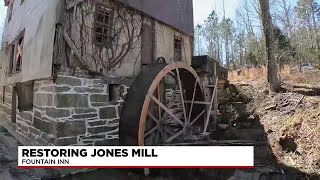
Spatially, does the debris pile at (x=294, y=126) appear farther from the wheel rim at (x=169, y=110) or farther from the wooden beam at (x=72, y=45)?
the wooden beam at (x=72, y=45)

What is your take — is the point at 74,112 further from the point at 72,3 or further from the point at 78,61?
the point at 72,3

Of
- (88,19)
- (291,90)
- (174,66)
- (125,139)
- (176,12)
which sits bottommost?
(125,139)

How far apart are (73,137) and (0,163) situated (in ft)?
4.16

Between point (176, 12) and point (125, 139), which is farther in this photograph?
point (176, 12)

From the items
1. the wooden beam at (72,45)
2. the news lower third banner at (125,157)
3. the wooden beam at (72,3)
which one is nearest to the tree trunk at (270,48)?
the news lower third banner at (125,157)

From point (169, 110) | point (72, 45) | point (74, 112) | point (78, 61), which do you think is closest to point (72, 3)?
point (72, 45)

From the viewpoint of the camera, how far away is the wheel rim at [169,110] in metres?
5.20

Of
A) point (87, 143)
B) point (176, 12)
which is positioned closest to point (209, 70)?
point (176, 12)

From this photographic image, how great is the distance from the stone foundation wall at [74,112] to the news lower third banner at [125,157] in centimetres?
52

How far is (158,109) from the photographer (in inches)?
241

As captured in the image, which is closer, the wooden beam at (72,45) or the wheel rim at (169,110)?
the wooden beam at (72,45)

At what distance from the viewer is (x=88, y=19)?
5.31 meters

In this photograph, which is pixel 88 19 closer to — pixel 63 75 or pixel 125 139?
pixel 63 75

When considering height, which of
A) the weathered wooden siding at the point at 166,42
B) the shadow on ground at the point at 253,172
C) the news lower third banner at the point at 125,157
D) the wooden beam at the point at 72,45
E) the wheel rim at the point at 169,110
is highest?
the weathered wooden siding at the point at 166,42
